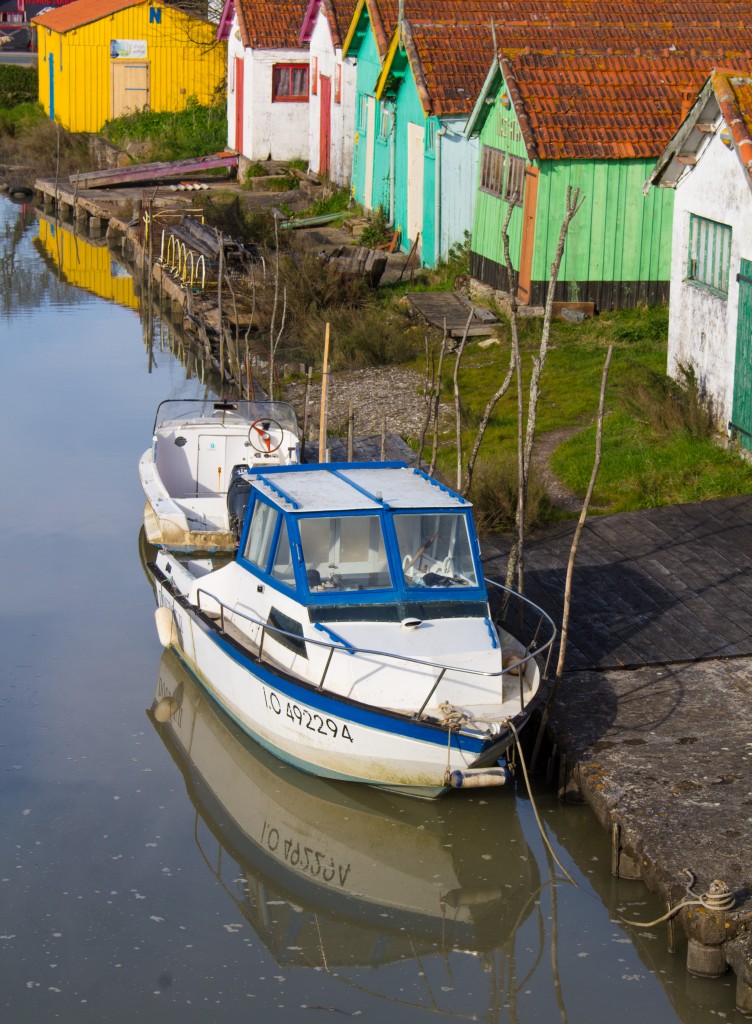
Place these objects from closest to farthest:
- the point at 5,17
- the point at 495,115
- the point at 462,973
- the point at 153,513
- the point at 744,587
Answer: the point at 462,973
the point at 744,587
the point at 153,513
the point at 495,115
the point at 5,17

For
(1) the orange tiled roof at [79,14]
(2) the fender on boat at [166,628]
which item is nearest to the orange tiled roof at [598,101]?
(2) the fender on boat at [166,628]

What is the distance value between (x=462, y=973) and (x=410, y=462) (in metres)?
8.25

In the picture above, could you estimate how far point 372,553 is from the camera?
10.2 m

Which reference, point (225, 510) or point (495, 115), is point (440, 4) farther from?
point (225, 510)

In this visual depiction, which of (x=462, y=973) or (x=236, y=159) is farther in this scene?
(x=236, y=159)

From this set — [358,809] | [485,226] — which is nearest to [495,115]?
[485,226]

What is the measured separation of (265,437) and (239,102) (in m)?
24.8

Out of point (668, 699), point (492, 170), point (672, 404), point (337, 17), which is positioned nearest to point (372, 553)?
point (668, 699)

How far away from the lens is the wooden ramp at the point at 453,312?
Answer: 21.1 meters

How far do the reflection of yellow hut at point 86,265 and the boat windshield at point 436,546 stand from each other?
19.0m

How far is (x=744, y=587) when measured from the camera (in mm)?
12164

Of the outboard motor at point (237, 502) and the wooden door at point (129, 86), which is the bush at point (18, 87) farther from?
the outboard motor at point (237, 502)

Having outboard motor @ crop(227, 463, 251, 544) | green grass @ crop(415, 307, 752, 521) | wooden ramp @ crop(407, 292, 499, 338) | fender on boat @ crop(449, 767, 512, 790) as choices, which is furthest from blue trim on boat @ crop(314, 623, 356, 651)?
wooden ramp @ crop(407, 292, 499, 338)

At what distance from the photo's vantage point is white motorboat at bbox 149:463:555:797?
940 cm
